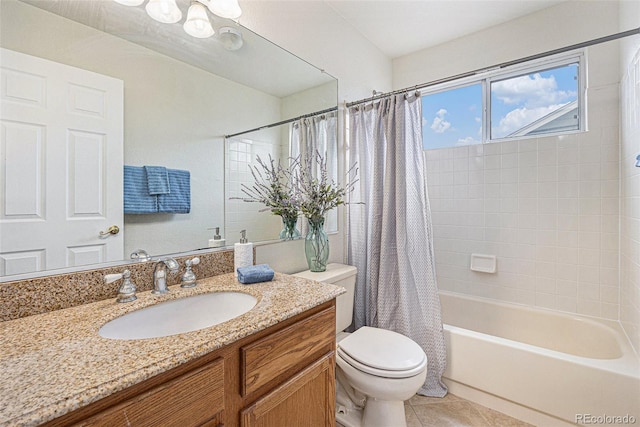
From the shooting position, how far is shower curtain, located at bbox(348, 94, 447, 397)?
5.82 ft

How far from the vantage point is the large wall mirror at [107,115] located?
83 centimetres

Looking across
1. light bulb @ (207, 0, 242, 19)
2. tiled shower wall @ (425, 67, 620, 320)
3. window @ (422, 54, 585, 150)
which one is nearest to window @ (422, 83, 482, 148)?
window @ (422, 54, 585, 150)

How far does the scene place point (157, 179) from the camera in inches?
44.2

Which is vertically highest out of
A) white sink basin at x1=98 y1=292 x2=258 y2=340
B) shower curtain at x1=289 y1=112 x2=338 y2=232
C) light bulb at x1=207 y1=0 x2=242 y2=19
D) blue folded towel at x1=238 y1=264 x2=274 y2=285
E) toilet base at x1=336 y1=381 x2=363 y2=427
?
light bulb at x1=207 y1=0 x2=242 y2=19

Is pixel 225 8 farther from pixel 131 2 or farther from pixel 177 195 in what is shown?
pixel 177 195

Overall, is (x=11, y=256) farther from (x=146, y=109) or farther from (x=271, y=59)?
(x=271, y=59)

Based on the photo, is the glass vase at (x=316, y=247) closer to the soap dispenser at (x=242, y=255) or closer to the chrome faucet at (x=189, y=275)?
the soap dispenser at (x=242, y=255)

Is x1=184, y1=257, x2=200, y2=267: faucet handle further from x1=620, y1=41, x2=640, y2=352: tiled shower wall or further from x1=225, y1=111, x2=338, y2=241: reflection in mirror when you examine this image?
x1=620, y1=41, x2=640, y2=352: tiled shower wall

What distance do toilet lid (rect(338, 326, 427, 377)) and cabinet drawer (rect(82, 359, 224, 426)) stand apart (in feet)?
2.66

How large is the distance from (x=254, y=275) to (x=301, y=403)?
475 mm

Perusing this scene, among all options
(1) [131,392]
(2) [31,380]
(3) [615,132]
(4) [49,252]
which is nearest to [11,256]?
(4) [49,252]

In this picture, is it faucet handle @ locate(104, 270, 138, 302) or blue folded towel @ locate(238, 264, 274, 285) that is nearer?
faucet handle @ locate(104, 270, 138, 302)

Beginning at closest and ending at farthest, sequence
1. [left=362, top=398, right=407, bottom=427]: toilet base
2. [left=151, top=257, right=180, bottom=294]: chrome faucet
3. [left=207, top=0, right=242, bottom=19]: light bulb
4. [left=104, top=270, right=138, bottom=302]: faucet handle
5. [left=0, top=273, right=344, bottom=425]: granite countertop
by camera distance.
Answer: [left=0, top=273, right=344, bottom=425]: granite countertop
[left=104, top=270, right=138, bottom=302]: faucet handle
[left=151, top=257, right=180, bottom=294]: chrome faucet
[left=207, top=0, right=242, bottom=19]: light bulb
[left=362, top=398, right=407, bottom=427]: toilet base

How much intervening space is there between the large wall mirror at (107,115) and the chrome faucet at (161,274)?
9 cm
